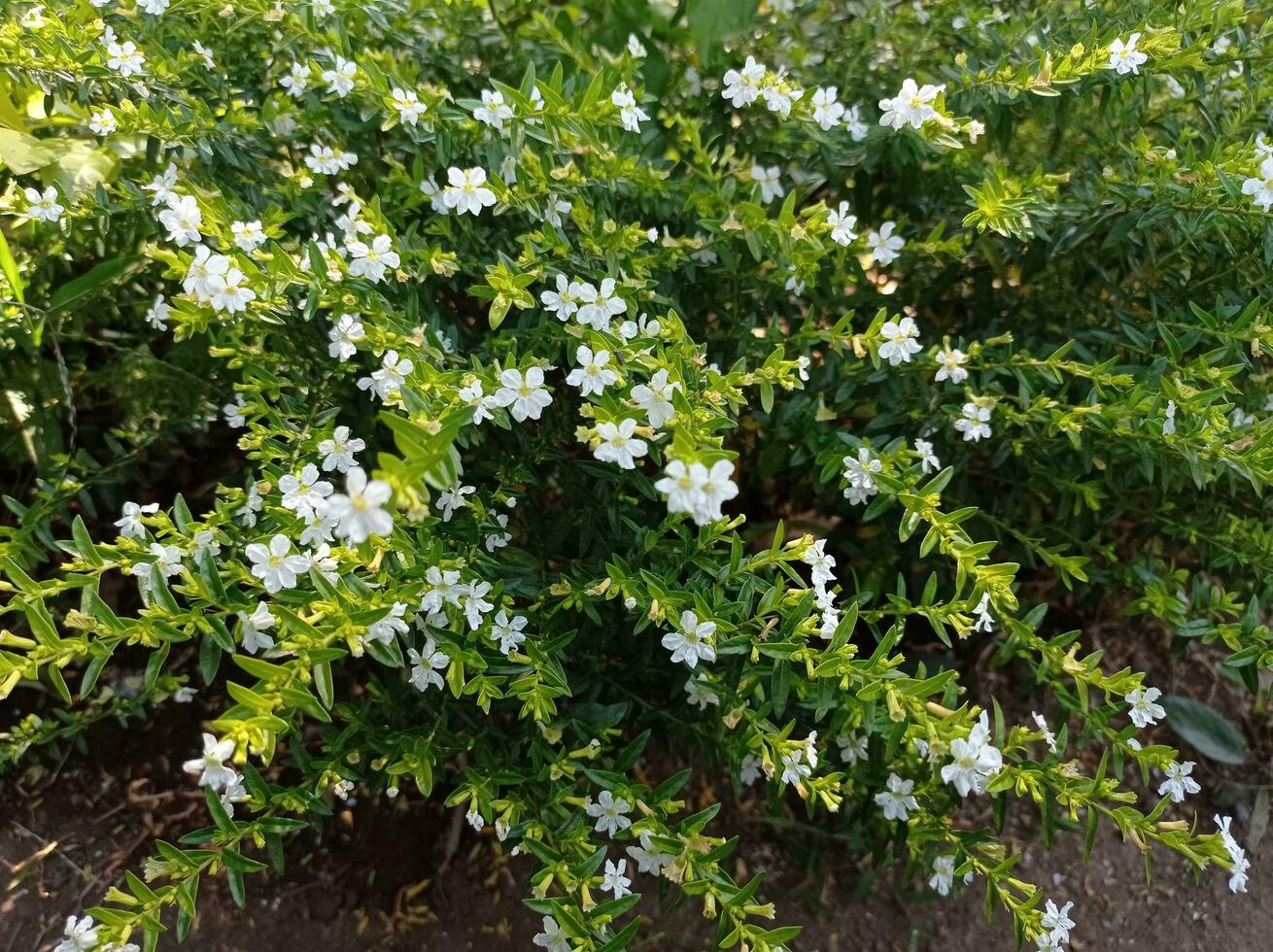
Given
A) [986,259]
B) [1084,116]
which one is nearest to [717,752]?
[986,259]

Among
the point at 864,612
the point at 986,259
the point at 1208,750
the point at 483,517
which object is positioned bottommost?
the point at 1208,750

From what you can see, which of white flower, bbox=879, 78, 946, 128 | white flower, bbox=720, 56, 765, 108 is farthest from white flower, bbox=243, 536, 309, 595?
white flower, bbox=879, 78, 946, 128

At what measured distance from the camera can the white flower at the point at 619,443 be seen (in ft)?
5.33

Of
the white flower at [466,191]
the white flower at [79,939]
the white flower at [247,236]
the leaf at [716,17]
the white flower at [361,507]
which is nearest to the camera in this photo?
the white flower at [361,507]

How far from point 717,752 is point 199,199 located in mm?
1664

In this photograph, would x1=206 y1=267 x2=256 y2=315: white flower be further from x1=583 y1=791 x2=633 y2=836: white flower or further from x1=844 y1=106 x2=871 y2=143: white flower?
x1=844 y1=106 x2=871 y2=143: white flower

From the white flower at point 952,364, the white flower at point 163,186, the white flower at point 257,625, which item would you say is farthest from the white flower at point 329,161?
the white flower at point 952,364

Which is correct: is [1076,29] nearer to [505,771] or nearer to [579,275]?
[579,275]

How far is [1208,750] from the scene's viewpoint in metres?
2.88

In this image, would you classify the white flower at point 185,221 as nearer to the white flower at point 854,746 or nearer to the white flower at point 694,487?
the white flower at point 694,487

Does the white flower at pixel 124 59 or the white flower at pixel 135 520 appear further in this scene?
the white flower at pixel 124 59

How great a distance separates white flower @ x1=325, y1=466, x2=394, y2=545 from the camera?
46.5 inches

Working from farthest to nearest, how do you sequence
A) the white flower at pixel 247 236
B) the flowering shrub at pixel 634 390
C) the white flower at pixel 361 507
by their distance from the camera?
the white flower at pixel 247 236
the flowering shrub at pixel 634 390
the white flower at pixel 361 507

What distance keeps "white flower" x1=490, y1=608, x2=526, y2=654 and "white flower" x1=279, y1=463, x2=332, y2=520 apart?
0.41 m
